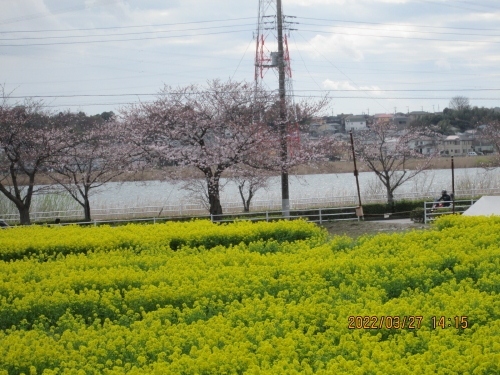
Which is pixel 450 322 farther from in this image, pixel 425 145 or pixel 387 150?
pixel 425 145

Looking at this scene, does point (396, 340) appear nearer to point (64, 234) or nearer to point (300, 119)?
point (64, 234)

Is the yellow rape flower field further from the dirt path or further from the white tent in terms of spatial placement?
the white tent

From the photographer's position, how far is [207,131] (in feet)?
99.9

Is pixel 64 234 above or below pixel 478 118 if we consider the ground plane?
below

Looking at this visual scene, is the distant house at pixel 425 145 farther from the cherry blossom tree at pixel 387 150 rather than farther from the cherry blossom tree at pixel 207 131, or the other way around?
the cherry blossom tree at pixel 207 131

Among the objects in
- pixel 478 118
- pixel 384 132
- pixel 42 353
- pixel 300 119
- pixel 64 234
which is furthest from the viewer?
pixel 478 118

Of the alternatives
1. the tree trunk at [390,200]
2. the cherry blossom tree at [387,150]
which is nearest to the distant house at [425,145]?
the cherry blossom tree at [387,150]

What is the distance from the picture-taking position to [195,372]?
22.4 feet

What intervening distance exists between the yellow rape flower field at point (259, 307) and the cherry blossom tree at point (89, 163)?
1460cm

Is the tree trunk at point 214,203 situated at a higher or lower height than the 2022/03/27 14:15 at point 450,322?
higher

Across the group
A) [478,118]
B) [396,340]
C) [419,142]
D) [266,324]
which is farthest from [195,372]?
[478,118]

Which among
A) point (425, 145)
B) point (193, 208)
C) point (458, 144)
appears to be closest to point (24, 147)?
point (193, 208)

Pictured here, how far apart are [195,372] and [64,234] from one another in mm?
12474

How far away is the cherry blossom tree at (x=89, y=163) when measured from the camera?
3138 centimetres
